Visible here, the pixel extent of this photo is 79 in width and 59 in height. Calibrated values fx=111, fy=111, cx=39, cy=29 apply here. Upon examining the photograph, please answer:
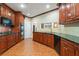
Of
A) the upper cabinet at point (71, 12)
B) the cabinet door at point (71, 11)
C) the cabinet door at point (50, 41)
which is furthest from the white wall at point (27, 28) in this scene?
the cabinet door at point (71, 11)

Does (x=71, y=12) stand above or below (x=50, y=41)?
above

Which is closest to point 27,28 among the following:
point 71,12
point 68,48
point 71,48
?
point 71,12

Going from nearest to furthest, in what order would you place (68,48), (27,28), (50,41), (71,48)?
(71,48) → (68,48) → (50,41) → (27,28)

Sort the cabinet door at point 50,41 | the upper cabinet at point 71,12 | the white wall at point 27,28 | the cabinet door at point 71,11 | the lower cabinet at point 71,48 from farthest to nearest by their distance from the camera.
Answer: the white wall at point 27,28 → the cabinet door at point 50,41 → the cabinet door at point 71,11 → the upper cabinet at point 71,12 → the lower cabinet at point 71,48

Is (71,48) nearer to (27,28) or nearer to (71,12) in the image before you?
(71,12)

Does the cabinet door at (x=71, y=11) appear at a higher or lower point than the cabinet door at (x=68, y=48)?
higher

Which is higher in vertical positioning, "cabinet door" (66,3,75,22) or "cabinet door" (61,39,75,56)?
"cabinet door" (66,3,75,22)

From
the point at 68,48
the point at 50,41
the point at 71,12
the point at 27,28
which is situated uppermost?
the point at 71,12

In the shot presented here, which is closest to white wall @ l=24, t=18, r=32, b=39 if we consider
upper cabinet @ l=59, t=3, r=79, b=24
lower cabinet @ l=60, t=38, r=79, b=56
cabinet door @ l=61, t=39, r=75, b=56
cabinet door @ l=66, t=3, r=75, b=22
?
upper cabinet @ l=59, t=3, r=79, b=24

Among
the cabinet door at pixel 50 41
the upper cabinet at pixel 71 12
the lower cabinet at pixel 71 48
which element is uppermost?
the upper cabinet at pixel 71 12

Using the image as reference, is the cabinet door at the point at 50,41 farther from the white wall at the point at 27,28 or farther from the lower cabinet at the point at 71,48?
the white wall at the point at 27,28

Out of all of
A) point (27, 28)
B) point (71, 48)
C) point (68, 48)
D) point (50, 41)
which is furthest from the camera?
point (27, 28)

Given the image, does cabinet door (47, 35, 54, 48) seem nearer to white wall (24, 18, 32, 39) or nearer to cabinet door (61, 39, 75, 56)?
cabinet door (61, 39, 75, 56)

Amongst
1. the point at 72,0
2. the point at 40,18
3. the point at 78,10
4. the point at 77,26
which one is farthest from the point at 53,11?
the point at 72,0
